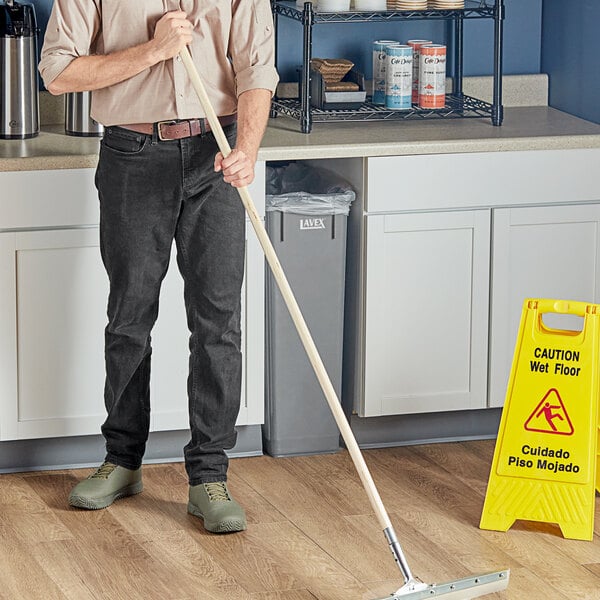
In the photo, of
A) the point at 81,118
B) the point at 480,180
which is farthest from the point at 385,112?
the point at 81,118

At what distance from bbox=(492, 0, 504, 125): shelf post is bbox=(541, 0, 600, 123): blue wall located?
0.92 feet

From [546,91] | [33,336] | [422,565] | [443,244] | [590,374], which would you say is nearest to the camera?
[422,565]

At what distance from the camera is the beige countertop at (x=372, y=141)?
3.32 m

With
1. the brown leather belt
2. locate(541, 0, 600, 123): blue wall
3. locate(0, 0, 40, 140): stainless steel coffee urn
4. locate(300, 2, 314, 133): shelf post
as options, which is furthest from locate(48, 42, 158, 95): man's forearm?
locate(541, 0, 600, 123): blue wall

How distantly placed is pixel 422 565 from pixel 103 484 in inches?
32.1

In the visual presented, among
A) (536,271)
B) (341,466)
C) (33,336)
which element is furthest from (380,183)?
(33,336)

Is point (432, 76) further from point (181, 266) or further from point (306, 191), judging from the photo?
point (181, 266)

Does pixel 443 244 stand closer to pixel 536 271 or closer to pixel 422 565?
pixel 536 271

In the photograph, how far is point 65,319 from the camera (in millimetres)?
3389

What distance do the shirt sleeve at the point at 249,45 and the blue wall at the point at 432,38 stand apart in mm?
974

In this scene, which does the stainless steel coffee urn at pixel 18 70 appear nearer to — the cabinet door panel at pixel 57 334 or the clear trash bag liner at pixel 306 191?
the cabinet door panel at pixel 57 334

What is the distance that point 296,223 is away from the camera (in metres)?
3.53

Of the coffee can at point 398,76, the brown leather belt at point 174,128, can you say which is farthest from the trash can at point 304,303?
the brown leather belt at point 174,128

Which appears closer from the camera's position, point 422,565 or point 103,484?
point 422,565
